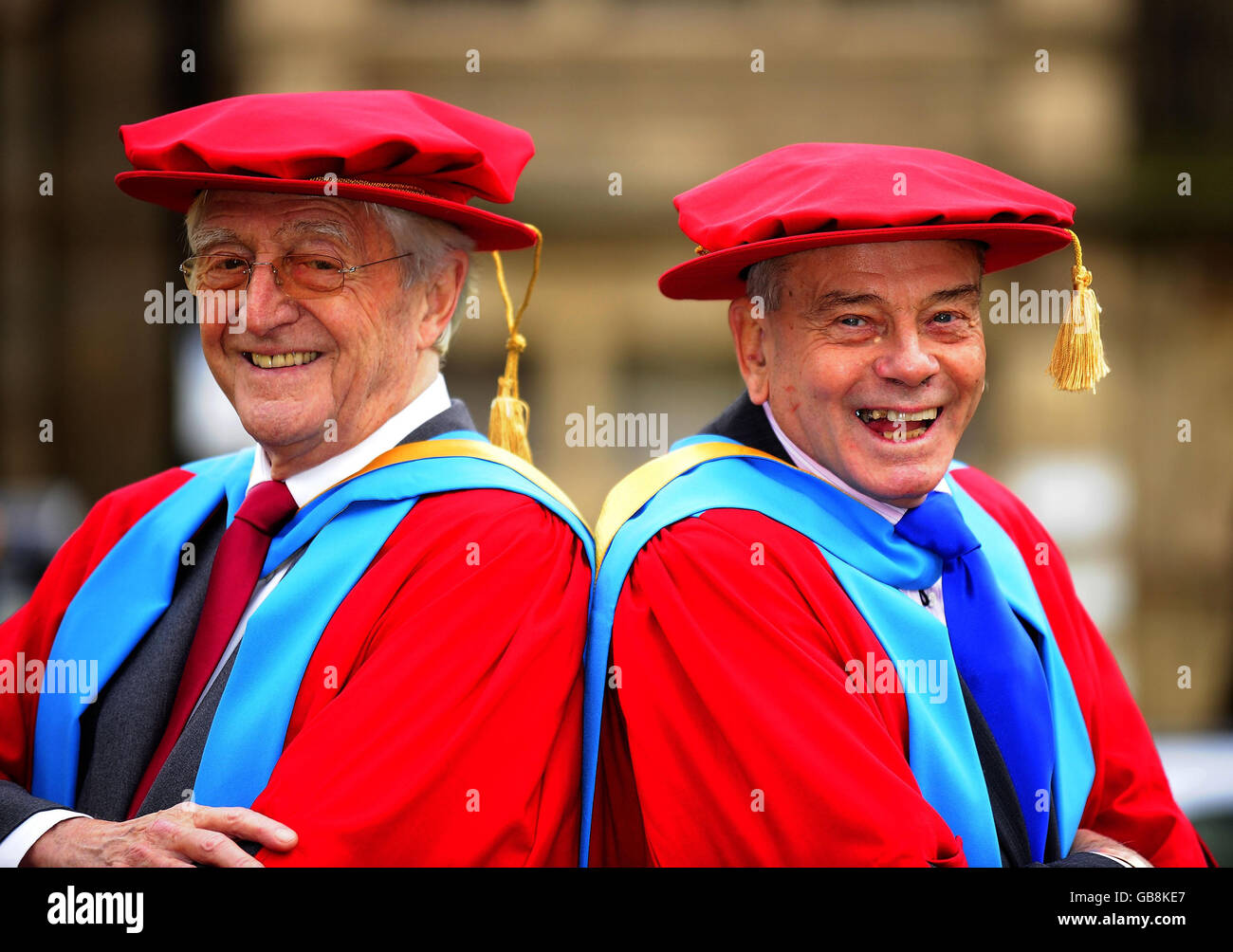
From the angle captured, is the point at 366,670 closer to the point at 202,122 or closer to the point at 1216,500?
the point at 202,122

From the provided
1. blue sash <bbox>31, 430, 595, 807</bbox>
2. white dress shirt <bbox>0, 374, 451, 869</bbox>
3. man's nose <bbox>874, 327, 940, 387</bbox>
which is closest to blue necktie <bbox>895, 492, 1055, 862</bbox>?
man's nose <bbox>874, 327, 940, 387</bbox>

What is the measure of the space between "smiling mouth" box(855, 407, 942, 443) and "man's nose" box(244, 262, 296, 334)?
1.10m

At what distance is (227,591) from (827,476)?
1.18m

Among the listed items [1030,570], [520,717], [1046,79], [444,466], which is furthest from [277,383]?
[1046,79]

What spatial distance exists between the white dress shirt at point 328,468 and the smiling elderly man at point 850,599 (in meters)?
0.44

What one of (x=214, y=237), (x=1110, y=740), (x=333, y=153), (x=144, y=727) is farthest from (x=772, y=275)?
(x=144, y=727)

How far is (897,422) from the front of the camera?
7.99 feet

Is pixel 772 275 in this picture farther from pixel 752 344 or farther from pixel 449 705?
pixel 449 705

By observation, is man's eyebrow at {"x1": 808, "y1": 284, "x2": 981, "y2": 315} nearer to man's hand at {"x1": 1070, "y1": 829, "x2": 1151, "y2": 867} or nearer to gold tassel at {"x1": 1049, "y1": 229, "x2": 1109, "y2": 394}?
gold tassel at {"x1": 1049, "y1": 229, "x2": 1109, "y2": 394}

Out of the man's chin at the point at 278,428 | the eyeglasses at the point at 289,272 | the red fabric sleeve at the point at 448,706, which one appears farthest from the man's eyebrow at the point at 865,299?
the man's chin at the point at 278,428

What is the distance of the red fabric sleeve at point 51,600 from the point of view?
2615mm

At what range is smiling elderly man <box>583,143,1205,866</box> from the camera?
218cm

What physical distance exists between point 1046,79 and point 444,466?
9522mm

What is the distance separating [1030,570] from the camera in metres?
2.74
